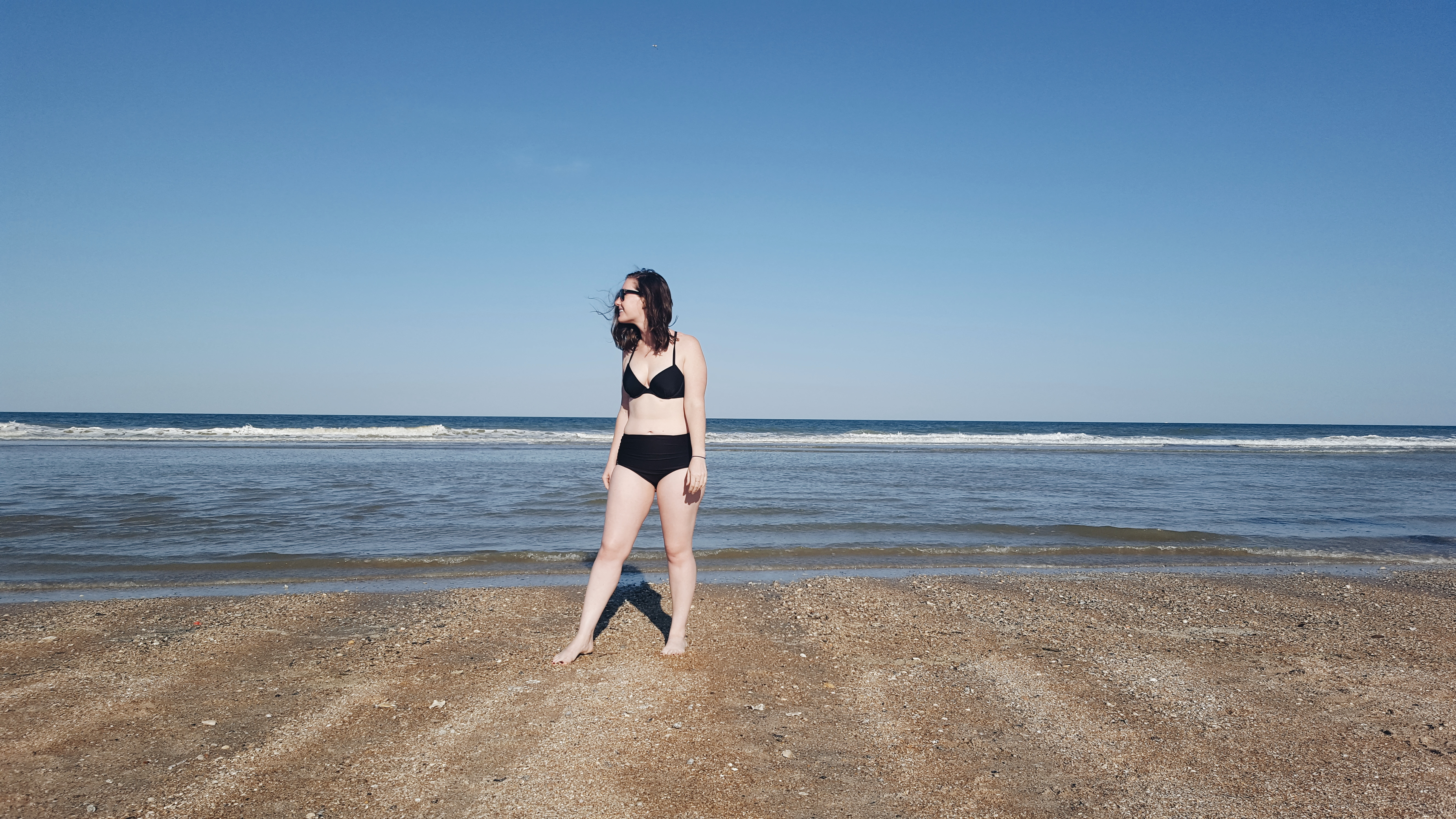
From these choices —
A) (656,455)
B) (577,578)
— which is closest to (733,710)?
(656,455)

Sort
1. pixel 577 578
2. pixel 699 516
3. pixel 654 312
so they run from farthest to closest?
pixel 699 516, pixel 577 578, pixel 654 312

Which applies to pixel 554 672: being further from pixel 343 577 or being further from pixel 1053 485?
pixel 1053 485

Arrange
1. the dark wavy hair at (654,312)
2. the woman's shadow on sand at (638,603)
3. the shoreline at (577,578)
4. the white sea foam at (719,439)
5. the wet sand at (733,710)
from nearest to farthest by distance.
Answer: the wet sand at (733,710) → the dark wavy hair at (654,312) → the woman's shadow on sand at (638,603) → the shoreline at (577,578) → the white sea foam at (719,439)

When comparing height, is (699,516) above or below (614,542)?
below

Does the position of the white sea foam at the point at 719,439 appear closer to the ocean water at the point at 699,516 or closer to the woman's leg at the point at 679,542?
the ocean water at the point at 699,516

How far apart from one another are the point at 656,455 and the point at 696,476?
0.24 metres

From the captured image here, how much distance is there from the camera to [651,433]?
4.20m

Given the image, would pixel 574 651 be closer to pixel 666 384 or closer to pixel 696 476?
pixel 696 476

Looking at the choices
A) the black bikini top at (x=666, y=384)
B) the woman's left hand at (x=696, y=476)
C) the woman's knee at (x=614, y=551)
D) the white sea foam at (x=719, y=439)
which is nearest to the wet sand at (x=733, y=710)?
the woman's knee at (x=614, y=551)

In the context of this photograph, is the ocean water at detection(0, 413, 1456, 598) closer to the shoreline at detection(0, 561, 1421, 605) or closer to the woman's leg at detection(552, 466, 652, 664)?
the shoreline at detection(0, 561, 1421, 605)

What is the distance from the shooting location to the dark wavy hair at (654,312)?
4.15 meters

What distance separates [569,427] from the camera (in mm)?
52781

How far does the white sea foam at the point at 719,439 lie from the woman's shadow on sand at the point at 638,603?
989 inches

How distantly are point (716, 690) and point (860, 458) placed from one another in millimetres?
18788
